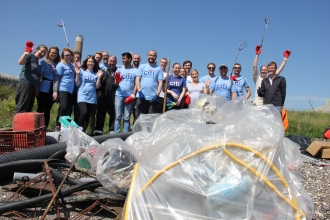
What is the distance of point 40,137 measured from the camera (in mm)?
4238

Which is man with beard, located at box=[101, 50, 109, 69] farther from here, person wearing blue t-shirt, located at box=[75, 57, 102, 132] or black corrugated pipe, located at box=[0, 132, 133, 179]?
black corrugated pipe, located at box=[0, 132, 133, 179]

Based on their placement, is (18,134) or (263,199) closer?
(263,199)

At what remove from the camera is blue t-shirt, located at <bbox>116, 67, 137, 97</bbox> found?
563 cm

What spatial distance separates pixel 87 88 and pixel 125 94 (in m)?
0.68

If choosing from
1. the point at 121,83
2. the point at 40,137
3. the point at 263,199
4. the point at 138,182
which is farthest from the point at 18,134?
the point at 263,199

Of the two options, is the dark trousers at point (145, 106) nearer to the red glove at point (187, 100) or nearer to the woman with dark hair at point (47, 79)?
the red glove at point (187, 100)

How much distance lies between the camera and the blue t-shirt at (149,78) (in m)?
5.52

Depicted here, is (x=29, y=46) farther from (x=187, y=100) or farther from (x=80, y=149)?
(x=187, y=100)

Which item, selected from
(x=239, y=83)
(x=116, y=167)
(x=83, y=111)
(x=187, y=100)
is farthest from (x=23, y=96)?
(x=239, y=83)

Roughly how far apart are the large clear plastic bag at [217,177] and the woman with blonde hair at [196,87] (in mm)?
3936

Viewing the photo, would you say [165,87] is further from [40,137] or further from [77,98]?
[40,137]

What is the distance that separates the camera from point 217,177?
1.94m

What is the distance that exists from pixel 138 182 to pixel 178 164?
0.30 meters

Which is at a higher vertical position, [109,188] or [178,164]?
[178,164]
